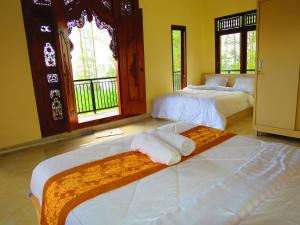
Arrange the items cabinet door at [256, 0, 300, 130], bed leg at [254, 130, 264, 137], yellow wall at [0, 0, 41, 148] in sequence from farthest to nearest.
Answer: bed leg at [254, 130, 264, 137] → yellow wall at [0, 0, 41, 148] → cabinet door at [256, 0, 300, 130]

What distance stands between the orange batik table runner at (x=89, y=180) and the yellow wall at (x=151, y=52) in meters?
2.54

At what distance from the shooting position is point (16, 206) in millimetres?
2016

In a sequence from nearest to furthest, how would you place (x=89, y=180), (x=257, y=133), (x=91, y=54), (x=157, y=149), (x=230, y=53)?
(x=89, y=180) < (x=157, y=149) < (x=257, y=133) < (x=230, y=53) < (x=91, y=54)

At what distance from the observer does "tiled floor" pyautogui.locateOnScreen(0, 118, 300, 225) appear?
6.24 ft

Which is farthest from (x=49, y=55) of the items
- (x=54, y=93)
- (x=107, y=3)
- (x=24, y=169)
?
(x=24, y=169)

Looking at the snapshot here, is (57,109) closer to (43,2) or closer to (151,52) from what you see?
(43,2)

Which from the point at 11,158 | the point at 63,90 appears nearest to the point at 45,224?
the point at 11,158

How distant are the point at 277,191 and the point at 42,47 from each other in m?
3.57

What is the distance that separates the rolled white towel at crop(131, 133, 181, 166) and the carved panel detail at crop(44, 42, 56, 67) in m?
2.65

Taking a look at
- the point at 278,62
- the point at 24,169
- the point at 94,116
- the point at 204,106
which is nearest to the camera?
the point at 24,169

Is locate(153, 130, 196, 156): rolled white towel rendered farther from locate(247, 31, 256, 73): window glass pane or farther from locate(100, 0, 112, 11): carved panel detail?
locate(247, 31, 256, 73): window glass pane

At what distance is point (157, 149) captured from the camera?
140cm

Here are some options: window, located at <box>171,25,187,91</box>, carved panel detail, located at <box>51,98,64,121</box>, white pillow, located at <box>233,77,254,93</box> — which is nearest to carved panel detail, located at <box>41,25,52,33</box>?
carved panel detail, located at <box>51,98,64,121</box>

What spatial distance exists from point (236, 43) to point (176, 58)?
4.76 feet
